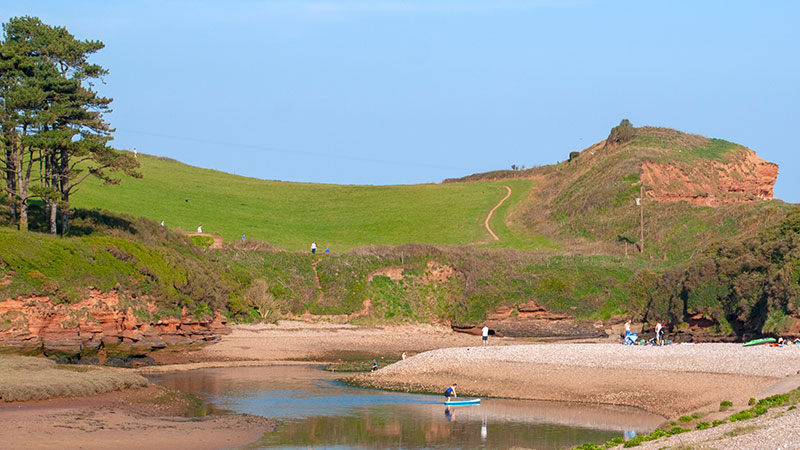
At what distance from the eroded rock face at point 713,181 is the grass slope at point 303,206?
14.6 metres

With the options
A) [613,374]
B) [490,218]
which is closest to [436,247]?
[490,218]

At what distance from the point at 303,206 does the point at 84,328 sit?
55.0 m

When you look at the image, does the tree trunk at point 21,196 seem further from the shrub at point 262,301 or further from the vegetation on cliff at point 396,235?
the shrub at point 262,301

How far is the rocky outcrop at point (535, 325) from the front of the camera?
178 feet

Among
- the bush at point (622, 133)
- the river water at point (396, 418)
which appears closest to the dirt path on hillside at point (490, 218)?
the bush at point (622, 133)

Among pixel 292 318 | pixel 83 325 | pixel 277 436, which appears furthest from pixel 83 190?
pixel 277 436

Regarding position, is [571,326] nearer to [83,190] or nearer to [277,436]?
[277,436]

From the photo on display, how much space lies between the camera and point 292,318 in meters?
54.5

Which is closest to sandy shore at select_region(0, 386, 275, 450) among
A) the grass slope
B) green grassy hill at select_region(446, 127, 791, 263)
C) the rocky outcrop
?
the rocky outcrop

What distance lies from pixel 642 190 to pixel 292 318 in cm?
3869

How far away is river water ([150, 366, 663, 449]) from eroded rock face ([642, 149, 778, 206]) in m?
52.9

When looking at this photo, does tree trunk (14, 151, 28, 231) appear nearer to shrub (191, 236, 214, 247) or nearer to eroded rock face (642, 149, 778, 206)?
shrub (191, 236, 214, 247)

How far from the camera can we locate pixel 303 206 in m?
93.6

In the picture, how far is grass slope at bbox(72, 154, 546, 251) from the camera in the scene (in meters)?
77.4
